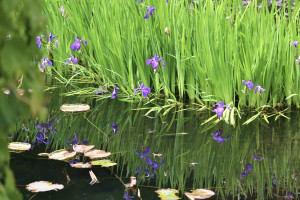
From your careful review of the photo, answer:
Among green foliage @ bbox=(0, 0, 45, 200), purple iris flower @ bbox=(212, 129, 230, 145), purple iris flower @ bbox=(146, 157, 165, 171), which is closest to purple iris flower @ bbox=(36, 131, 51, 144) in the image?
purple iris flower @ bbox=(146, 157, 165, 171)

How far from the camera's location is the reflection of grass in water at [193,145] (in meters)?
1.98

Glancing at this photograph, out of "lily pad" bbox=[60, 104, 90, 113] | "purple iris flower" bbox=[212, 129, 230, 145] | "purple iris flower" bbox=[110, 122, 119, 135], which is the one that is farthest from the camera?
"lily pad" bbox=[60, 104, 90, 113]

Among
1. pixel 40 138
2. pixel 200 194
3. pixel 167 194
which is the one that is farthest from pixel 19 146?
pixel 200 194

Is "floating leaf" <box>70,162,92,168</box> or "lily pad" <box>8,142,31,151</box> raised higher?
"lily pad" <box>8,142,31,151</box>

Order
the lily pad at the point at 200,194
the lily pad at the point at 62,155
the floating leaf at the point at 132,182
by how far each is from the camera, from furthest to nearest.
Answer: the lily pad at the point at 62,155
the floating leaf at the point at 132,182
the lily pad at the point at 200,194

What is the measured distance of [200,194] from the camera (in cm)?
185

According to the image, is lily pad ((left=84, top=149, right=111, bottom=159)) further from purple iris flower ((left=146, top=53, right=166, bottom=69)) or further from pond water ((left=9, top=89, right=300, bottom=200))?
purple iris flower ((left=146, top=53, right=166, bottom=69))

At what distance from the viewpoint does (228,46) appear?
2795 mm

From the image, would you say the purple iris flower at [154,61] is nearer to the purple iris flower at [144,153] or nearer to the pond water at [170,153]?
the pond water at [170,153]

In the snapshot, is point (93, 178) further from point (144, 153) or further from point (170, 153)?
point (170, 153)

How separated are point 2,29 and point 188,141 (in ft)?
6.22

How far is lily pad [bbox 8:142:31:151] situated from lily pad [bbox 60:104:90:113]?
1.85 ft

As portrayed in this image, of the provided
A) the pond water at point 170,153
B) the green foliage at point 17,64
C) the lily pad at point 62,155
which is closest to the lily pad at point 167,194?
the pond water at point 170,153

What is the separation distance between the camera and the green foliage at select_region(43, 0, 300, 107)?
9.27 feet
